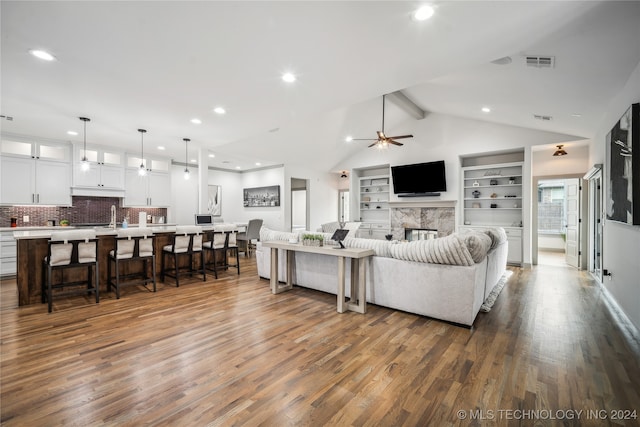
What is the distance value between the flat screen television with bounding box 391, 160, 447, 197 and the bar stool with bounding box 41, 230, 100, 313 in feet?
22.6

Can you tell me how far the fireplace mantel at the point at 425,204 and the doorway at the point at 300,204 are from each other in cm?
292

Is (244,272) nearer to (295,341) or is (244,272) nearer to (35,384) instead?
(295,341)

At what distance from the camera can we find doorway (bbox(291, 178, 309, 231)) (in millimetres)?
9608

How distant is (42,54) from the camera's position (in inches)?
104

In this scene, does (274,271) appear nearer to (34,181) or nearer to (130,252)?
(130,252)

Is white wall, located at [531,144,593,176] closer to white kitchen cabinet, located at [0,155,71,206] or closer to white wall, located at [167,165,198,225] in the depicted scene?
white wall, located at [167,165,198,225]

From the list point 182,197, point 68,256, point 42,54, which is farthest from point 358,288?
point 182,197

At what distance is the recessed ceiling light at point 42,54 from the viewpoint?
102 inches

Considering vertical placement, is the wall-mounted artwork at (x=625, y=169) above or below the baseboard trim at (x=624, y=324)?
above

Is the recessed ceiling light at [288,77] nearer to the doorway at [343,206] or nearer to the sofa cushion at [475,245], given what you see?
the sofa cushion at [475,245]

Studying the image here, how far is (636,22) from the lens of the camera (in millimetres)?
2330

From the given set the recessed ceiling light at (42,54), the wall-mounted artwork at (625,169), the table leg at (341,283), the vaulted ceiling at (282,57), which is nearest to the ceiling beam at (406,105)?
the vaulted ceiling at (282,57)

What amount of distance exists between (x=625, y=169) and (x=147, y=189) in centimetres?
881

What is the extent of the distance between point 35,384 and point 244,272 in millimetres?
3729
